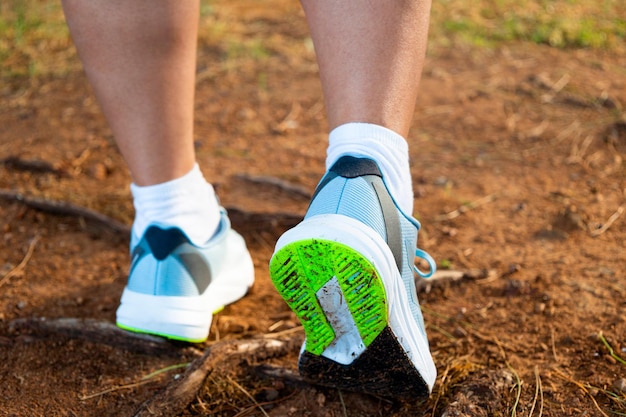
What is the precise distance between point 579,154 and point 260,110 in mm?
1448

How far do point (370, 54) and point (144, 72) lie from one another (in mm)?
595

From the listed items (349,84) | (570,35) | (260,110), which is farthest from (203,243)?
(570,35)

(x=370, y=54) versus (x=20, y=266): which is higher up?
(x=370, y=54)

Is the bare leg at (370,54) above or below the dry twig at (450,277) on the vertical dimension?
above

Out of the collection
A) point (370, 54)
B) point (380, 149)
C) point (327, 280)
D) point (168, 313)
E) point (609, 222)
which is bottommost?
point (609, 222)

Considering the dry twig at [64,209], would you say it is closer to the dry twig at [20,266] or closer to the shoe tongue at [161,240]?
the dry twig at [20,266]

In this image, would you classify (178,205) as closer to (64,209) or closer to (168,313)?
(168,313)

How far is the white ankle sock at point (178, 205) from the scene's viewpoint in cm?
174

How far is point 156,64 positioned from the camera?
5.35ft

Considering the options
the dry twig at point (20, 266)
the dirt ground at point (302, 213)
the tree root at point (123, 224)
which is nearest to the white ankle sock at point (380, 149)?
the dirt ground at point (302, 213)

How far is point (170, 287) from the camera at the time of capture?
5.63 ft

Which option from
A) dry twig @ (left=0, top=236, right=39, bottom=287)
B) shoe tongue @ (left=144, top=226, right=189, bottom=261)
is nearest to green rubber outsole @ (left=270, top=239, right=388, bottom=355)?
shoe tongue @ (left=144, top=226, right=189, bottom=261)

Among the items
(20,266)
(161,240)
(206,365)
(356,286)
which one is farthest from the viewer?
(20,266)

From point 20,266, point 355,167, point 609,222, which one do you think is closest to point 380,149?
point 355,167
